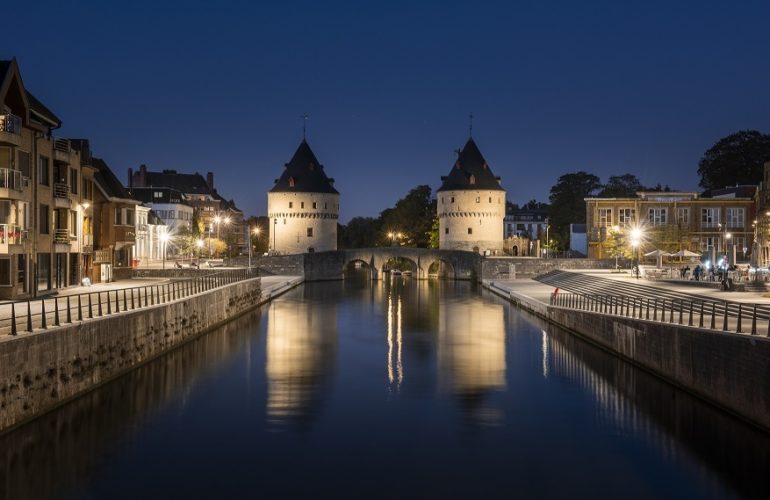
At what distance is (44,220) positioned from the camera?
33.1 meters

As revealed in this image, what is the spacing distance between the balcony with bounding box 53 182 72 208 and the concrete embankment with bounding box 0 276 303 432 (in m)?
6.83

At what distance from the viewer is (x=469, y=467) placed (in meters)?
17.3

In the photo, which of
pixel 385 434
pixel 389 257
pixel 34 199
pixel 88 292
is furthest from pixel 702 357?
pixel 389 257

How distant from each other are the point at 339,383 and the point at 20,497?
12913mm

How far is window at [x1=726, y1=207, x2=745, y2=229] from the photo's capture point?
227 feet

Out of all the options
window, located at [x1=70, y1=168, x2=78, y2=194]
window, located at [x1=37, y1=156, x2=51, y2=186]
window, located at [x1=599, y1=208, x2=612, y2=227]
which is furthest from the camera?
window, located at [x1=599, y1=208, x2=612, y2=227]

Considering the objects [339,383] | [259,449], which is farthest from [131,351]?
[259,449]

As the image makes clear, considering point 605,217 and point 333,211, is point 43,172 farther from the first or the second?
point 333,211

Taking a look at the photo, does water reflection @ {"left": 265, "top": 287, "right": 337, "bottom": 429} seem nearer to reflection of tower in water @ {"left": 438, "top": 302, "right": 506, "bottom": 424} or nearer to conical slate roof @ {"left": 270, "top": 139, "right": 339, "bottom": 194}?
reflection of tower in water @ {"left": 438, "top": 302, "right": 506, "bottom": 424}

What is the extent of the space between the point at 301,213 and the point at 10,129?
66948 millimetres

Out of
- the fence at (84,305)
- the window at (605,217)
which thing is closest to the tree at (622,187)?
the window at (605,217)

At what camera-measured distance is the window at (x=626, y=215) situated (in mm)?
71125

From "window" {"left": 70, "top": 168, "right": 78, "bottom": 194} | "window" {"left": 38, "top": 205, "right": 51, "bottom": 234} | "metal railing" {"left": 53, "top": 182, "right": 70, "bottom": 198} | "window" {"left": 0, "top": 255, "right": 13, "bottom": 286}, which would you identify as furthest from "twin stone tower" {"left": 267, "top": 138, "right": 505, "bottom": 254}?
"window" {"left": 0, "top": 255, "right": 13, "bottom": 286}

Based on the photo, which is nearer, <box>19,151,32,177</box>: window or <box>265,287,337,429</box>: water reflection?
<box>265,287,337,429</box>: water reflection
